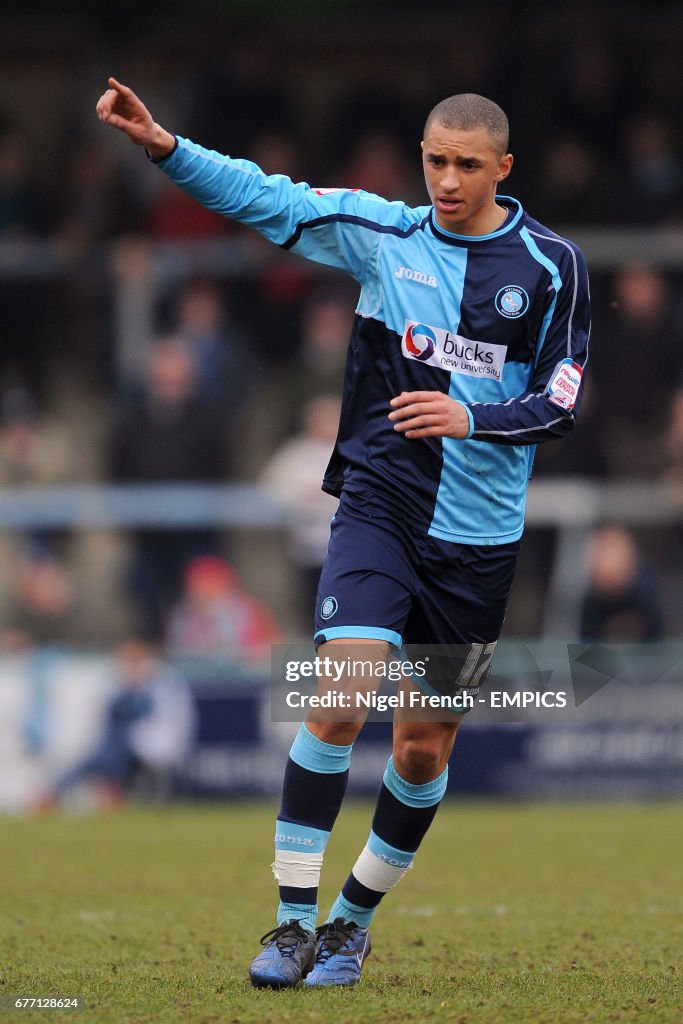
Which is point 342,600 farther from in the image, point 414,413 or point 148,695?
point 148,695

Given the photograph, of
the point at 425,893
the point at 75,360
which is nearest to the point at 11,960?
the point at 425,893

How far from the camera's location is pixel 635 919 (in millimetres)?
5734

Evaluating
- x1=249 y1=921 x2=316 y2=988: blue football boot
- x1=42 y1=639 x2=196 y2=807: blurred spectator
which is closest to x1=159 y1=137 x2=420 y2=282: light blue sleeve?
x1=249 y1=921 x2=316 y2=988: blue football boot

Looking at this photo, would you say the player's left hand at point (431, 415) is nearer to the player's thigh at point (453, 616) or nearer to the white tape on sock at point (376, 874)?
the player's thigh at point (453, 616)

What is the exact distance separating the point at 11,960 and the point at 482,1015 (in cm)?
158

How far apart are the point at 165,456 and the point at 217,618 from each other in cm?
140

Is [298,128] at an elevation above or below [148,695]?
above

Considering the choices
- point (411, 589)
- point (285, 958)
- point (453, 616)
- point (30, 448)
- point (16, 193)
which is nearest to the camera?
point (285, 958)

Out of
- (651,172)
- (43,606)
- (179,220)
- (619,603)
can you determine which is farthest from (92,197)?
(619,603)

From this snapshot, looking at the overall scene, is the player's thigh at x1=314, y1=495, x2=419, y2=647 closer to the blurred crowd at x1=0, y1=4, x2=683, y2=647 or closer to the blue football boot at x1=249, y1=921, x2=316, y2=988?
the blue football boot at x1=249, y1=921, x2=316, y2=988

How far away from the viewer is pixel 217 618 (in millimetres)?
11344

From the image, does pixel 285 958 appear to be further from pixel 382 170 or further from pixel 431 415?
pixel 382 170

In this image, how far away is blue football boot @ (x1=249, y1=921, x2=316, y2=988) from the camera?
4203 millimetres

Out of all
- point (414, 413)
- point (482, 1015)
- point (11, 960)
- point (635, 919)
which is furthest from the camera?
point (635, 919)
